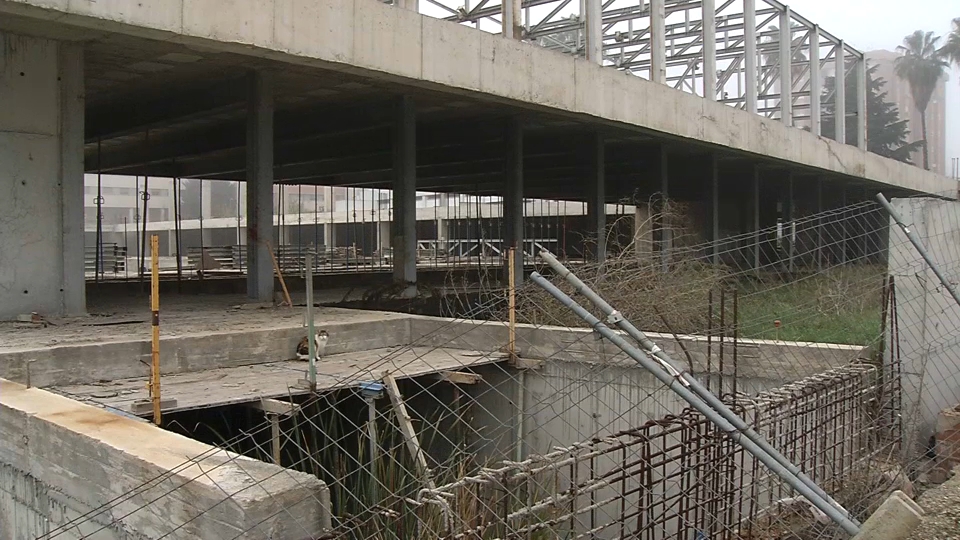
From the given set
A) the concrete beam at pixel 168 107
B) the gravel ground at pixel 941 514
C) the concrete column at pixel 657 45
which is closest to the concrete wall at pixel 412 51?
the concrete column at pixel 657 45

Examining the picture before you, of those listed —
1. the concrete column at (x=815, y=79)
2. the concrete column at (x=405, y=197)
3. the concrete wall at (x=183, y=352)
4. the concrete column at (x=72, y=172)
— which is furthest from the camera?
the concrete column at (x=815, y=79)

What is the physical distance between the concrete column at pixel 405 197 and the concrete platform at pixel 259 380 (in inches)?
223

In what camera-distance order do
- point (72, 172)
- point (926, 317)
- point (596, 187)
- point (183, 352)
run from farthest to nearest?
point (596, 187) → point (72, 172) → point (183, 352) → point (926, 317)

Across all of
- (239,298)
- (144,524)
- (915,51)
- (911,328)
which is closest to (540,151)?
(239,298)

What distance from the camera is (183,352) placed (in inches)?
349

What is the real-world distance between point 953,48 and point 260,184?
69.3 m

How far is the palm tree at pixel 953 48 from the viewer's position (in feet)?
218

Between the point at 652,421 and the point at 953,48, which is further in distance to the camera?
the point at 953,48

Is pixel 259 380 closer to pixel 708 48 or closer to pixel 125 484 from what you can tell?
pixel 125 484

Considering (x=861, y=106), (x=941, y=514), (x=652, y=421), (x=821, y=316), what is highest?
(x=861, y=106)

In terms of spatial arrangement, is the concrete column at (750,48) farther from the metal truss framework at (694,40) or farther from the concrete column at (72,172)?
the concrete column at (72,172)

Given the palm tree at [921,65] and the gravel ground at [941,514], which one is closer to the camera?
the gravel ground at [941,514]

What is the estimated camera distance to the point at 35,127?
1095 centimetres

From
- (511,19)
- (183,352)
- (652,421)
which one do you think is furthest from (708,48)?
(652,421)
